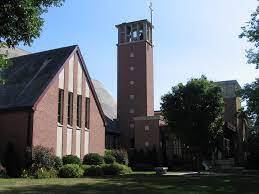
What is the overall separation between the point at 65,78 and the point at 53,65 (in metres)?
1.44

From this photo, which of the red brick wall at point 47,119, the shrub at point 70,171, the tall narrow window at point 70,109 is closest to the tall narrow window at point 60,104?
the red brick wall at point 47,119

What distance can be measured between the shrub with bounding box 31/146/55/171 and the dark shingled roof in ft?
11.1

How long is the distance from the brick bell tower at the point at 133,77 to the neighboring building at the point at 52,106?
15345 millimetres

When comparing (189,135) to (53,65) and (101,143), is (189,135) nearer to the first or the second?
(101,143)

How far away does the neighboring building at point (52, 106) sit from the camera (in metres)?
32.2

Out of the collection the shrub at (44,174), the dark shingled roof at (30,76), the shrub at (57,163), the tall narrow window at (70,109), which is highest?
the dark shingled roof at (30,76)

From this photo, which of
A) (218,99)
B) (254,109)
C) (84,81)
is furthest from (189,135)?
(84,81)

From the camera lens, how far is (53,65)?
1405 inches

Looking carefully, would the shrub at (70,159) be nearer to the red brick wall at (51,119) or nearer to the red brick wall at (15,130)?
the red brick wall at (51,119)

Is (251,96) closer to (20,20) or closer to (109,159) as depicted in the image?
(109,159)

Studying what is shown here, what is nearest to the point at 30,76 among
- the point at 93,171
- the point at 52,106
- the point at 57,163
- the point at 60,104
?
the point at 60,104

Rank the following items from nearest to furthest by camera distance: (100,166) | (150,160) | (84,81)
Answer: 1. (100,166)
2. (84,81)
3. (150,160)

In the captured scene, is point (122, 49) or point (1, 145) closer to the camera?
point (1, 145)

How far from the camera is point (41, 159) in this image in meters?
30.4
